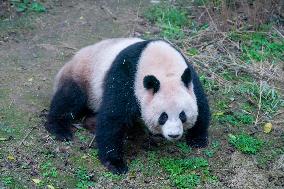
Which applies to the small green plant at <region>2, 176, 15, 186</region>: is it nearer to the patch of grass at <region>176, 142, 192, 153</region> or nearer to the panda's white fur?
the panda's white fur

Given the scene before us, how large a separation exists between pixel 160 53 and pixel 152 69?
0.26 metres

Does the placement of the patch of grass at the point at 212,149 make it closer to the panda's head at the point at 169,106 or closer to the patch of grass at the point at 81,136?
the panda's head at the point at 169,106

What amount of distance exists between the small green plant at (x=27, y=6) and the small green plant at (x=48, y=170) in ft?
13.7

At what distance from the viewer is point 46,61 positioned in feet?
26.6

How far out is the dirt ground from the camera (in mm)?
5820

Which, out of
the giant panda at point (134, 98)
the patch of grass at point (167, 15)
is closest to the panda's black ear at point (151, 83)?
the giant panda at point (134, 98)

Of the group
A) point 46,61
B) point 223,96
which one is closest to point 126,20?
point 46,61

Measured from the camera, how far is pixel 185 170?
19.7 feet

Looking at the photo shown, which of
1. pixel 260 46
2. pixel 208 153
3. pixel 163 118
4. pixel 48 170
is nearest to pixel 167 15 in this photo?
pixel 260 46

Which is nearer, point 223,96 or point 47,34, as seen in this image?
point 223,96

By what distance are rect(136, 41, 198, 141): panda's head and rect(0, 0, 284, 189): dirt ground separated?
630 mm

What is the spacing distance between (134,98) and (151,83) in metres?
0.34

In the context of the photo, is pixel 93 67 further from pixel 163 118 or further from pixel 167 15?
pixel 167 15

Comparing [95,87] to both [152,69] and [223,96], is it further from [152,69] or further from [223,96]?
[223,96]
